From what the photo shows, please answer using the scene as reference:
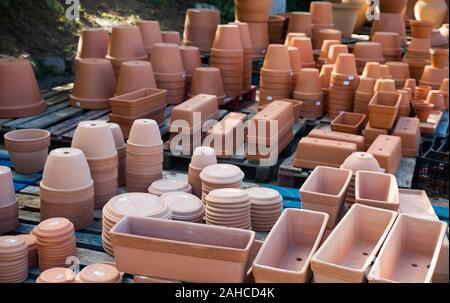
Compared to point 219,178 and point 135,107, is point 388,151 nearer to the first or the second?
point 219,178

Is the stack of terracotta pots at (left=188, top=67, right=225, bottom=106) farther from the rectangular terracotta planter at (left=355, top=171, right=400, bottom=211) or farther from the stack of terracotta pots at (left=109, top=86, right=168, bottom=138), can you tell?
the rectangular terracotta planter at (left=355, top=171, right=400, bottom=211)

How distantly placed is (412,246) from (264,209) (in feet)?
3.04

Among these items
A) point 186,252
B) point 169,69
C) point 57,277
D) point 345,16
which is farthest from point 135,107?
point 345,16

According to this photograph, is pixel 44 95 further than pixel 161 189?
Yes

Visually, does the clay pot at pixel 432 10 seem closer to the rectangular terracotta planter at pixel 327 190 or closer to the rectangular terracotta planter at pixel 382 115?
the rectangular terracotta planter at pixel 382 115

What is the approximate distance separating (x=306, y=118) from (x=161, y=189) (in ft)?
9.16

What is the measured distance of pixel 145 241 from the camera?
8.77 feet

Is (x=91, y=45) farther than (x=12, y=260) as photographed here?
Yes

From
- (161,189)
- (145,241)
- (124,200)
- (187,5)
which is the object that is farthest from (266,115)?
(187,5)

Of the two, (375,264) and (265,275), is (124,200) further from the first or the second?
(375,264)

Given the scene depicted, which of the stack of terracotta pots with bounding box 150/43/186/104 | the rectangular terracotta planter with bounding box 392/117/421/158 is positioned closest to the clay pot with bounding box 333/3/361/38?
the stack of terracotta pots with bounding box 150/43/186/104

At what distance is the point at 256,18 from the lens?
8031 mm

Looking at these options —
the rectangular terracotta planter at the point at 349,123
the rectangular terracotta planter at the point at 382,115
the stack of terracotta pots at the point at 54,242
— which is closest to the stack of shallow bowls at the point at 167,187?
the stack of terracotta pots at the point at 54,242

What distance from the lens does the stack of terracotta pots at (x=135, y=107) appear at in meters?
5.08
